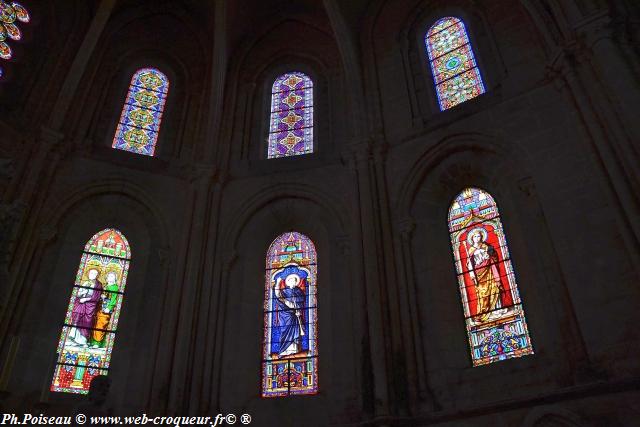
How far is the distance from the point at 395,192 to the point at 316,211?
1608mm

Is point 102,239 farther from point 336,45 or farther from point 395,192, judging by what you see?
point 336,45

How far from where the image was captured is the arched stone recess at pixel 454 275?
25.9 ft

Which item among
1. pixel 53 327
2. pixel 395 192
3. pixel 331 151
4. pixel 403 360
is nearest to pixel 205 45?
pixel 331 151

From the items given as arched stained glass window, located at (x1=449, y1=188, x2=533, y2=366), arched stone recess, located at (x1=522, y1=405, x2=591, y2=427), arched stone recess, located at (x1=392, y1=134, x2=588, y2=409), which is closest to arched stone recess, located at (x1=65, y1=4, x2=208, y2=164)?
arched stone recess, located at (x1=392, y1=134, x2=588, y2=409)

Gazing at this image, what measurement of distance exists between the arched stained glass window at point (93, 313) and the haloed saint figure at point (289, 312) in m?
2.73

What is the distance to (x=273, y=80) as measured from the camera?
1355cm

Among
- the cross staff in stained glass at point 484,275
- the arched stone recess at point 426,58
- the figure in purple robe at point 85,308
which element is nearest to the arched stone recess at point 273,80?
the arched stone recess at point 426,58

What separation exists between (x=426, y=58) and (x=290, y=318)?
19.6 feet

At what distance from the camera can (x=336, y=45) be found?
1348 centimetres

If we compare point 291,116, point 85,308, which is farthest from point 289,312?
point 291,116

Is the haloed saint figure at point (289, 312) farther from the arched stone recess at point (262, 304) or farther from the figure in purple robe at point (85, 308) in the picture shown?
the figure in purple robe at point (85, 308)

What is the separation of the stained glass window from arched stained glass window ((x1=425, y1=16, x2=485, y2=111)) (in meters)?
8.19

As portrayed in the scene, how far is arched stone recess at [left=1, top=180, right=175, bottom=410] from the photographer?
9.09 m

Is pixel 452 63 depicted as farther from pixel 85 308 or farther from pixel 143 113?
pixel 85 308
